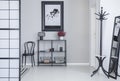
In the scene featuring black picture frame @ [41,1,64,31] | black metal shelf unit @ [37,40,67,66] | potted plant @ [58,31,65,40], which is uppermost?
black picture frame @ [41,1,64,31]

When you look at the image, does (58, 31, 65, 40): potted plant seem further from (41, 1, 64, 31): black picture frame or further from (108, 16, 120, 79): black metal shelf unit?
(108, 16, 120, 79): black metal shelf unit

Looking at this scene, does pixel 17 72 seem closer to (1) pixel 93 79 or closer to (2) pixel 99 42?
(1) pixel 93 79

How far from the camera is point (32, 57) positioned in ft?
31.2

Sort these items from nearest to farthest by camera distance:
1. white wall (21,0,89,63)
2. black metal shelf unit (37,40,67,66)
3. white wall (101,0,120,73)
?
white wall (101,0,120,73)
black metal shelf unit (37,40,67,66)
white wall (21,0,89,63)

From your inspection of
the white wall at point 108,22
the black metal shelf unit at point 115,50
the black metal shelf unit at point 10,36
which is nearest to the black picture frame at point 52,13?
the white wall at point 108,22

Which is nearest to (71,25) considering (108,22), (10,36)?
(108,22)

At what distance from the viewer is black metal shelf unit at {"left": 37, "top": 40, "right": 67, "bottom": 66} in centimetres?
945

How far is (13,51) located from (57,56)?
488 centimetres

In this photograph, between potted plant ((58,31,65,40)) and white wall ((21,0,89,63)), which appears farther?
white wall ((21,0,89,63))

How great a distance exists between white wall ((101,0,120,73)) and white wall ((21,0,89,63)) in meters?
2.08

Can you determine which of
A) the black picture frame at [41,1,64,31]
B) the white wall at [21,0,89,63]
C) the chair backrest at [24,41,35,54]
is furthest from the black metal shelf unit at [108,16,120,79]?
the chair backrest at [24,41,35,54]

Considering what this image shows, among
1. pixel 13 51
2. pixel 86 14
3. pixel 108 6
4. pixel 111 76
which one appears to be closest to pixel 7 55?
pixel 13 51

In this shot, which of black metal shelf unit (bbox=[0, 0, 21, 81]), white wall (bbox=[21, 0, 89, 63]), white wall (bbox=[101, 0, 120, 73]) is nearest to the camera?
black metal shelf unit (bbox=[0, 0, 21, 81])

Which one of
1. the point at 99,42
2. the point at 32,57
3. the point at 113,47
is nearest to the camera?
the point at 113,47
